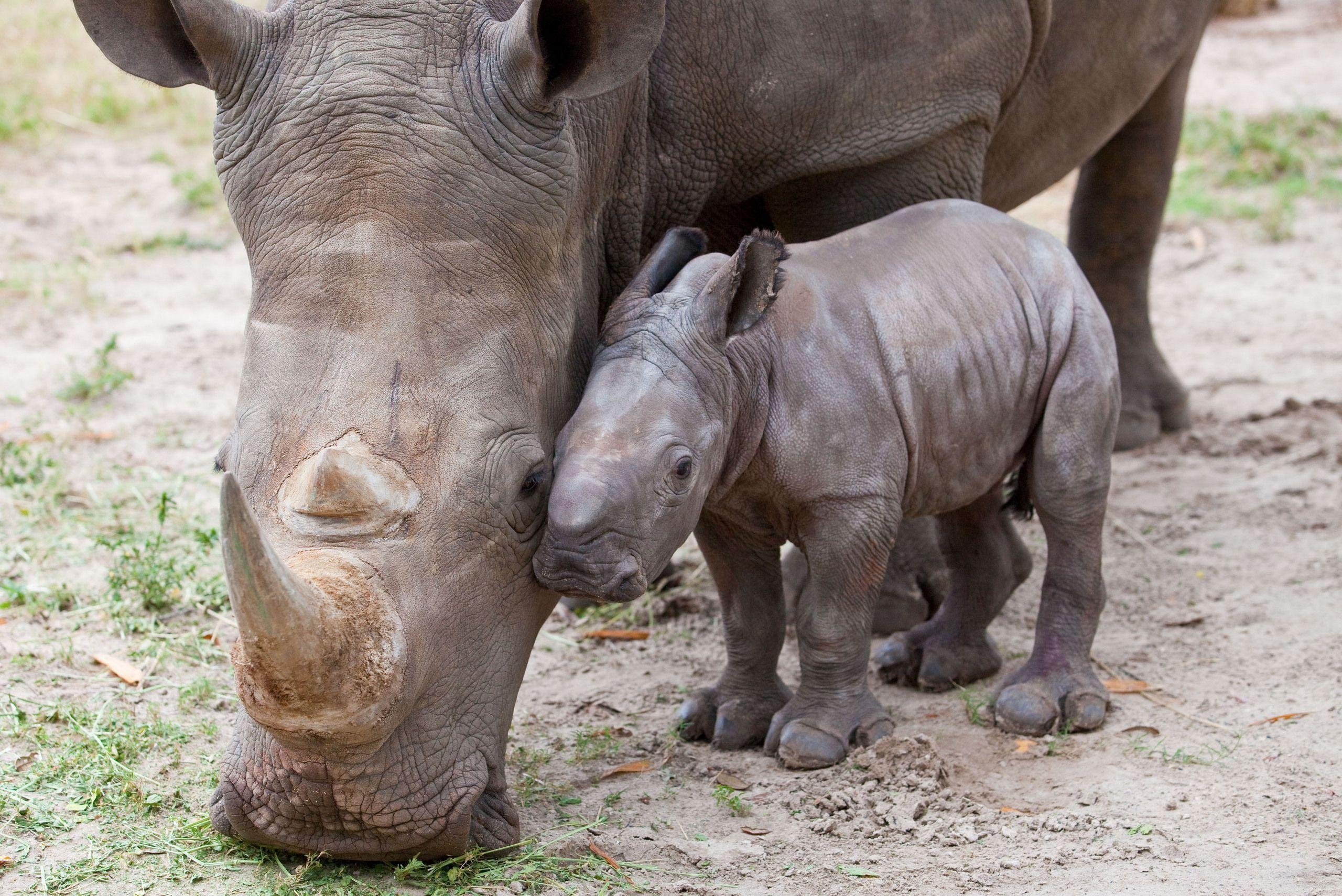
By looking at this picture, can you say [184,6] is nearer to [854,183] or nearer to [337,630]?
[337,630]

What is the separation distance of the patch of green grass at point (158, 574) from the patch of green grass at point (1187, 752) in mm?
2934

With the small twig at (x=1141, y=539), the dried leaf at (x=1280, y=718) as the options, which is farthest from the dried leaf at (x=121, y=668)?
the small twig at (x=1141, y=539)

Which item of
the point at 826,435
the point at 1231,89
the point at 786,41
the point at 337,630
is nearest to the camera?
the point at 337,630

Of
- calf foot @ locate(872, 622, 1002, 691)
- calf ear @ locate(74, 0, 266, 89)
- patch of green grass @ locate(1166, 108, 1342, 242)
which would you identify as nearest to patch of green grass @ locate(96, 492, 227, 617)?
calf ear @ locate(74, 0, 266, 89)

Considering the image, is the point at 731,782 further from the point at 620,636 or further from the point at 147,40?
the point at 147,40

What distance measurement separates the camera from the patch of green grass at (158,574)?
5.32m

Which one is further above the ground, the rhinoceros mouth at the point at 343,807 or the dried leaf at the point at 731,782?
the rhinoceros mouth at the point at 343,807

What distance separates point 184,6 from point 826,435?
1804mm

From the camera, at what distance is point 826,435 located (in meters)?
4.08

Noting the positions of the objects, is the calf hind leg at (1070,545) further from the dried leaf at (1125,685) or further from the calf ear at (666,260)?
the calf ear at (666,260)

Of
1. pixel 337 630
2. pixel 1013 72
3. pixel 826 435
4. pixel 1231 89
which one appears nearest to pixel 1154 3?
pixel 1013 72

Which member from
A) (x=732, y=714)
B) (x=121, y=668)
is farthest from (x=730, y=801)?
(x=121, y=668)

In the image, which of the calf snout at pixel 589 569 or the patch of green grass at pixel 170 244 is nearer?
the calf snout at pixel 589 569

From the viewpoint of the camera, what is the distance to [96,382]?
24.0ft
